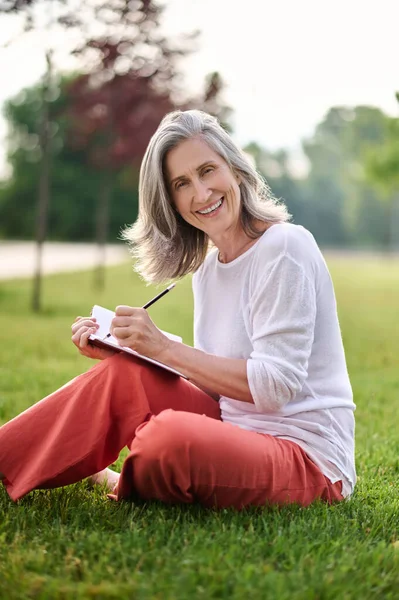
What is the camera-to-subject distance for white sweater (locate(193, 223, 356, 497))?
2.44 metres

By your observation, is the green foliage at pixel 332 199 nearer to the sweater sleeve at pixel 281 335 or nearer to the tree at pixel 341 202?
the tree at pixel 341 202

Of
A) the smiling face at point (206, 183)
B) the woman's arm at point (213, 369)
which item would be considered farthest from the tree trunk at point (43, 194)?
the woman's arm at point (213, 369)

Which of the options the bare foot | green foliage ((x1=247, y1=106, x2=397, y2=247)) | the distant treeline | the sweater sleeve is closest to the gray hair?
the sweater sleeve

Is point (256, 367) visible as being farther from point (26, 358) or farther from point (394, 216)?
point (394, 216)

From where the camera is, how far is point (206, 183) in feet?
8.97

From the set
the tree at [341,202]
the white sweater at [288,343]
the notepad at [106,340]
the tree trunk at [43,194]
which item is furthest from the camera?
the tree at [341,202]

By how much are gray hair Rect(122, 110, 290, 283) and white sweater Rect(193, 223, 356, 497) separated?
A: 219 mm

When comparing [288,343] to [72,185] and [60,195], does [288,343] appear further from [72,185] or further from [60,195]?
[72,185]

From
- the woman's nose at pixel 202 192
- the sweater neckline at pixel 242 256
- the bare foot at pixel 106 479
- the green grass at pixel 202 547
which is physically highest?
the woman's nose at pixel 202 192

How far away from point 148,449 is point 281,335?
535 millimetres

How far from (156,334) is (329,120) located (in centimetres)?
5767

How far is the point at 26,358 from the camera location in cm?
680

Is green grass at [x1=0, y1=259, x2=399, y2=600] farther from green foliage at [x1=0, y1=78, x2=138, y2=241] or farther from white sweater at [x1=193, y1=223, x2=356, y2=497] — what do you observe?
green foliage at [x1=0, y1=78, x2=138, y2=241]

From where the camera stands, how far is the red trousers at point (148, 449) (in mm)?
2340
